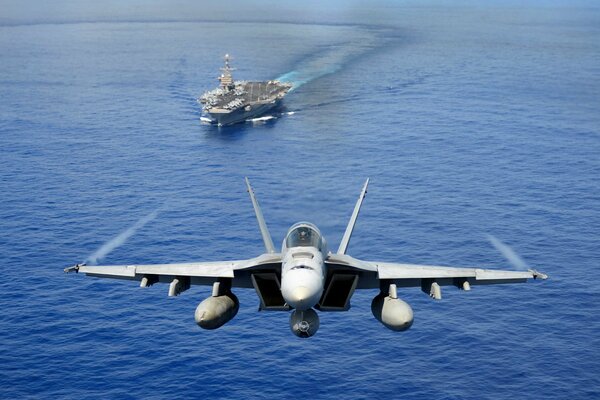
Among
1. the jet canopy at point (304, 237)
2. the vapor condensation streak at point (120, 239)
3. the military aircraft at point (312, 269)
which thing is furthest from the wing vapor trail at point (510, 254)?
the jet canopy at point (304, 237)

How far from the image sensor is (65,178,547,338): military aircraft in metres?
55.2

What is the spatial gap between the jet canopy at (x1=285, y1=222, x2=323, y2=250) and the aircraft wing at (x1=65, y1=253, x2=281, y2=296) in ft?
4.87

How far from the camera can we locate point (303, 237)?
5725cm

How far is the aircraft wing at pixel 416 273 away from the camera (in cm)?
5725

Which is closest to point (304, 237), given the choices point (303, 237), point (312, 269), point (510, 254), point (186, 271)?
point (303, 237)

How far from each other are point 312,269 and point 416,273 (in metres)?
8.68

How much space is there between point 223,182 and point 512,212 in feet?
207

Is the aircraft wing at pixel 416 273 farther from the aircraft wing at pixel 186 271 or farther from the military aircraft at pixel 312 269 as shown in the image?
the aircraft wing at pixel 186 271

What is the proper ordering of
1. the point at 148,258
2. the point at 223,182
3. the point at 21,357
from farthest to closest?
the point at 223,182, the point at 148,258, the point at 21,357

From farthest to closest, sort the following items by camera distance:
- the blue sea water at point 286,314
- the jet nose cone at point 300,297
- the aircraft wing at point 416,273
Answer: the blue sea water at point 286,314 → the aircraft wing at point 416,273 → the jet nose cone at point 300,297

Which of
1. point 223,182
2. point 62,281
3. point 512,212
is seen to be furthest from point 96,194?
point 512,212

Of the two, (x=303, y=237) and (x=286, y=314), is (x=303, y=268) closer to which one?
(x=303, y=237)

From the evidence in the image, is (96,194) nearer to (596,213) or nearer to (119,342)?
(119,342)

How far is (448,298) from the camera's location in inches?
5497
